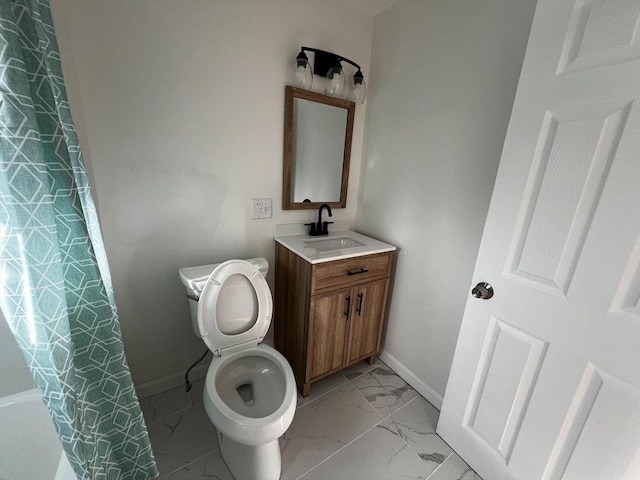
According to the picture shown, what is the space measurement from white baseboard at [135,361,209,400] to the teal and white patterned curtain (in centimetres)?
66

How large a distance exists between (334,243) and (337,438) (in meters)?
1.08

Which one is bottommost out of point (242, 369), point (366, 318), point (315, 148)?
point (242, 369)

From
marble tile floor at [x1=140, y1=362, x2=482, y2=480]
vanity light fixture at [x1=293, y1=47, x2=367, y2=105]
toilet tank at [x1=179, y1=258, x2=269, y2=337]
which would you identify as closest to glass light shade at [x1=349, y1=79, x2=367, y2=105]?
vanity light fixture at [x1=293, y1=47, x2=367, y2=105]

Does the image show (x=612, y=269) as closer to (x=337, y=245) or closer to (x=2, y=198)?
(x=337, y=245)

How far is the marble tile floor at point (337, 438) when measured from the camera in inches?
46.6

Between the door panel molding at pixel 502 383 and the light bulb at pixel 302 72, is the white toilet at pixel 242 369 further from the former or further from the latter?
the light bulb at pixel 302 72

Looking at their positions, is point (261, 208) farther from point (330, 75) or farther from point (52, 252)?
point (52, 252)

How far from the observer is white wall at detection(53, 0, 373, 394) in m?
1.09

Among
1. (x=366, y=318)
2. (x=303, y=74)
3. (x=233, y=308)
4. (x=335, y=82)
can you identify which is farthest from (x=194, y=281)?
(x=335, y=82)

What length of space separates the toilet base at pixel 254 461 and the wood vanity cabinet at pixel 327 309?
0.45 metres

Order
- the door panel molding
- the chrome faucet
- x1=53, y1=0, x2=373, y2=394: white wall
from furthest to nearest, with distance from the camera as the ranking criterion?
the chrome faucet, x1=53, y1=0, x2=373, y2=394: white wall, the door panel molding

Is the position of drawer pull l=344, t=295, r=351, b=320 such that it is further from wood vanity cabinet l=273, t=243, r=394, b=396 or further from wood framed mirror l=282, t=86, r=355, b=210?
wood framed mirror l=282, t=86, r=355, b=210

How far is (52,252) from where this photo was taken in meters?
0.60

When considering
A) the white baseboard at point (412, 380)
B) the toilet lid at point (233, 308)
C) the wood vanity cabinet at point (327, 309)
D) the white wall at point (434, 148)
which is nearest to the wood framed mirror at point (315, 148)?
the white wall at point (434, 148)
